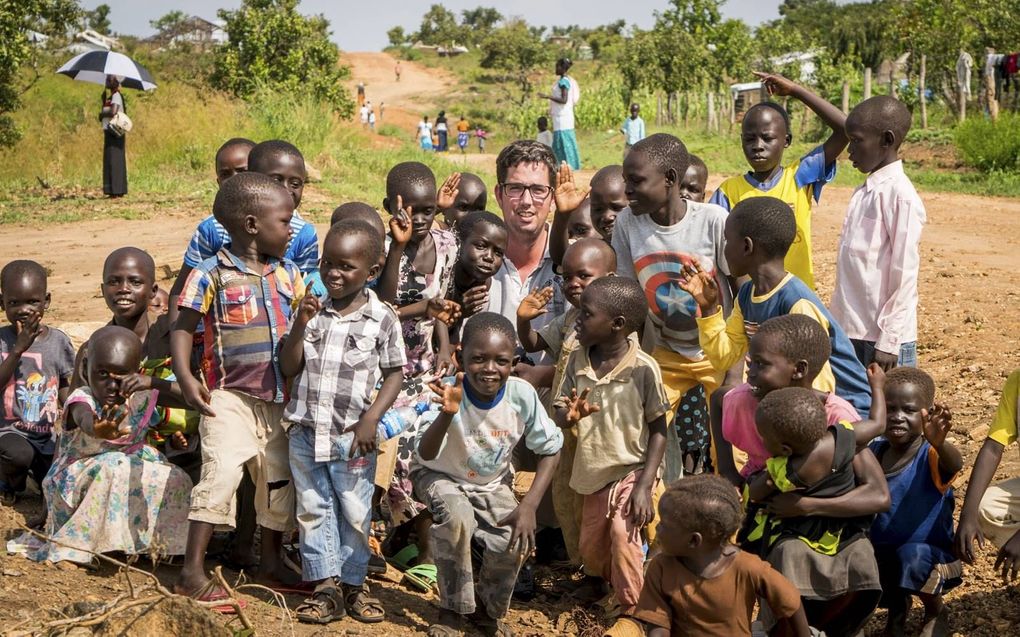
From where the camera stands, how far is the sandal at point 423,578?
4602mm

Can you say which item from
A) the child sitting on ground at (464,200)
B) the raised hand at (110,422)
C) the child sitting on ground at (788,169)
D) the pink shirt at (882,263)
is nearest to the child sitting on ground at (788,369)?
the pink shirt at (882,263)

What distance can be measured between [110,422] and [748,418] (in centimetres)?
246

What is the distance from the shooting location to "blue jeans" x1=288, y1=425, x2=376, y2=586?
4.10m

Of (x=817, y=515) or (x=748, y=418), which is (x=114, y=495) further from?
(x=817, y=515)

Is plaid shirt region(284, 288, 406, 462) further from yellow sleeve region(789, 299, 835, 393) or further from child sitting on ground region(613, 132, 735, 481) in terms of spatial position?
yellow sleeve region(789, 299, 835, 393)

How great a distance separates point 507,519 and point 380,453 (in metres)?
0.82

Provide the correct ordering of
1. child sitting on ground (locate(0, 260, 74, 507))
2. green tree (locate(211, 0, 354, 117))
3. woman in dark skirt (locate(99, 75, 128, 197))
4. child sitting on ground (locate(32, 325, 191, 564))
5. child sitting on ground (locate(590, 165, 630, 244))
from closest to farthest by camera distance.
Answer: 1. child sitting on ground (locate(32, 325, 191, 564))
2. child sitting on ground (locate(0, 260, 74, 507))
3. child sitting on ground (locate(590, 165, 630, 244))
4. woman in dark skirt (locate(99, 75, 128, 197))
5. green tree (locate(211, 0, 354, 117))

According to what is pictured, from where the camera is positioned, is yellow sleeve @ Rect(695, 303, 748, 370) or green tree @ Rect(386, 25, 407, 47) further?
green tree @ Rect(386, 25, 407, 47)

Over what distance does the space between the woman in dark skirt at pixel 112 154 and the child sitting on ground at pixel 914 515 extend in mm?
12409

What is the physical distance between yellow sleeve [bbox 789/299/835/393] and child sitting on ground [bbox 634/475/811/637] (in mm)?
789

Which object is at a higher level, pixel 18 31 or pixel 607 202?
pixel 18 31

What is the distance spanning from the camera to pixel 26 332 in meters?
4.83

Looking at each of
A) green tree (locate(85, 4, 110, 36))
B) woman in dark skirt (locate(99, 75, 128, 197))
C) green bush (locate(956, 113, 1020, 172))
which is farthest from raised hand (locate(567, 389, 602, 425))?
green tree (locate(85, 4, 110, 36))

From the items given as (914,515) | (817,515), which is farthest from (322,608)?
(914,515)
